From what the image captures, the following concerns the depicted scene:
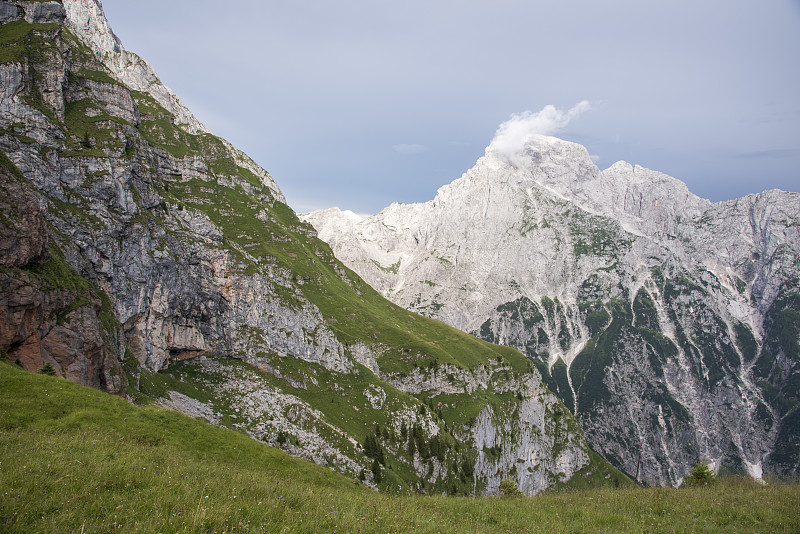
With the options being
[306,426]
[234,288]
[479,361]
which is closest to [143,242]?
[234,288]

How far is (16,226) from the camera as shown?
1789 inches

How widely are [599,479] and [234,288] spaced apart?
7182 inches

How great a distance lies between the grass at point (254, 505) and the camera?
1041 centimetres

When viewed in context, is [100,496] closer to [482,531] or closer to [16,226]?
[482,531]

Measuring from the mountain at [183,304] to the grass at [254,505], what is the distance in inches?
369

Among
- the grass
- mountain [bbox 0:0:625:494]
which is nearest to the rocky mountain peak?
mountain [bbox 0:0:625:494]

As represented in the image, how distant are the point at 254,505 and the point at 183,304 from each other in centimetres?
9835

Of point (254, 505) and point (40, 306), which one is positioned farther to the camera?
point (40, 306)

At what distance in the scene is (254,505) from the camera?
12.5 meters

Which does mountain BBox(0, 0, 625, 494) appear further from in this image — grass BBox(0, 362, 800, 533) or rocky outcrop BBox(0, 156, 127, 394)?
grass BBox(0, 362, 800, 533)

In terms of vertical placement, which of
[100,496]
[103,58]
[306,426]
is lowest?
[306,426]

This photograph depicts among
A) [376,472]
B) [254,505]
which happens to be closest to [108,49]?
[376,472]

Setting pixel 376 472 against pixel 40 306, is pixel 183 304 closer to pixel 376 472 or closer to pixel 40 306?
pixel 40 306

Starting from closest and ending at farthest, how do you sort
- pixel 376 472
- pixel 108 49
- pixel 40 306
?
1. pixel 40 306
2. pixel 376 472
3. pixel 108 49
